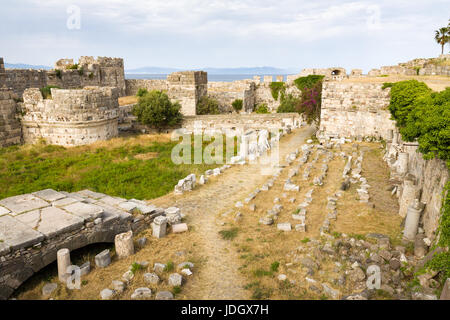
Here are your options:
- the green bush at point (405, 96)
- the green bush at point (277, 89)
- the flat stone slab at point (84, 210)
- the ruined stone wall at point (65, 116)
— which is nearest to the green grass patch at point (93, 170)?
the ruined stone wall at point (65, 116)

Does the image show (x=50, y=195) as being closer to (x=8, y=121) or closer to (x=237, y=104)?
(x=8, y=121)

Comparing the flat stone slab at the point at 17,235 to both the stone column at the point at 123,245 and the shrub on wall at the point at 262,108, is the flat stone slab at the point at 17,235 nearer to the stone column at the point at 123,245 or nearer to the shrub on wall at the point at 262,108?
the stone column at the point at 123,245

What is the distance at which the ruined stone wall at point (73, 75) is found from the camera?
71.7 ft

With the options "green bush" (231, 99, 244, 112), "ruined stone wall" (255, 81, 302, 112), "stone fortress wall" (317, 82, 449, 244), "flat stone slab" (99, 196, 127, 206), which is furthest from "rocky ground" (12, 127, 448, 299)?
"ruined stone wall" (255, 81, 302, 112)

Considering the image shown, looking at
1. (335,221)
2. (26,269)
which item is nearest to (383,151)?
(335,221)

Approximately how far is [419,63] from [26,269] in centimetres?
4089

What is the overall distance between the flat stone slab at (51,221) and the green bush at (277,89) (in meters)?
29.7

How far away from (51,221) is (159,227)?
240 centimetres

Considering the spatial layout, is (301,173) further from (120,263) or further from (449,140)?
(120,263)

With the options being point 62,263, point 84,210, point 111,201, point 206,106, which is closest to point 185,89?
point 206,106

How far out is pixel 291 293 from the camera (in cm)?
569

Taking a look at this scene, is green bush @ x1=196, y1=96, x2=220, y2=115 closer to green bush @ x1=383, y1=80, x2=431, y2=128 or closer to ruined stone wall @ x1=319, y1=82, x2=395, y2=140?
ruined stone wall @ x1=319, y1=82, x2=395, y2=140

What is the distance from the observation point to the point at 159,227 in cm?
791

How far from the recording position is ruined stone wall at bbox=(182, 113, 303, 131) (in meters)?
21.6
